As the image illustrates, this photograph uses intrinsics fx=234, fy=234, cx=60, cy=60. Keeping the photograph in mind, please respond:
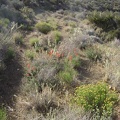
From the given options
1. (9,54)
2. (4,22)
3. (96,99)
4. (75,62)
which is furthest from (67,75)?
(4,22)

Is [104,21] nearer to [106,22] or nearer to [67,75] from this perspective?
[106,22]

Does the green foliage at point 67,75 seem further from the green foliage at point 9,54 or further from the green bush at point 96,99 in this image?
the green foliage at point 9,54

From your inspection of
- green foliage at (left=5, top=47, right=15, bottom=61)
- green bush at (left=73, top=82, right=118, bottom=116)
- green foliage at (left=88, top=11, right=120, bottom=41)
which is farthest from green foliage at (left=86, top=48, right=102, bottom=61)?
green foliage at (left=88, top=11, right=120, bottom=41)

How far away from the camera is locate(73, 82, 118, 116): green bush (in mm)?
3998

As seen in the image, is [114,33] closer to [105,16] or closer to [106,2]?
[105,16]

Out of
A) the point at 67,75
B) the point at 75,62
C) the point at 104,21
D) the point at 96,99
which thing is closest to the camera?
the point at 96,99

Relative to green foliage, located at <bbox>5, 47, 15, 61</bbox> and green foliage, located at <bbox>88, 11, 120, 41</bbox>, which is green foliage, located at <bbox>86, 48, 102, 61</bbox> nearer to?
green foliage, located at <bbox>5, 47, 15, 61</bbox>

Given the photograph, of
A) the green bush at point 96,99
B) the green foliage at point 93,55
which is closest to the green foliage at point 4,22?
the green foliage at point 93,55

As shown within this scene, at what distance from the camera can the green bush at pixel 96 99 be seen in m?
4.00

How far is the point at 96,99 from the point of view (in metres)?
4.12

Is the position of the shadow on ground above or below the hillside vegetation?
below

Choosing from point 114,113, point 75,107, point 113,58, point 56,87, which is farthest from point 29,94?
point 113,58

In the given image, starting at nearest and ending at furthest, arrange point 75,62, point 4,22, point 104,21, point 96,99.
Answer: point 96,99 < point 75,62 < point 4,22 < point 104,21

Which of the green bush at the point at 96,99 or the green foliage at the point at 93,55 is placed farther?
the green foliage at the point at 93,55
